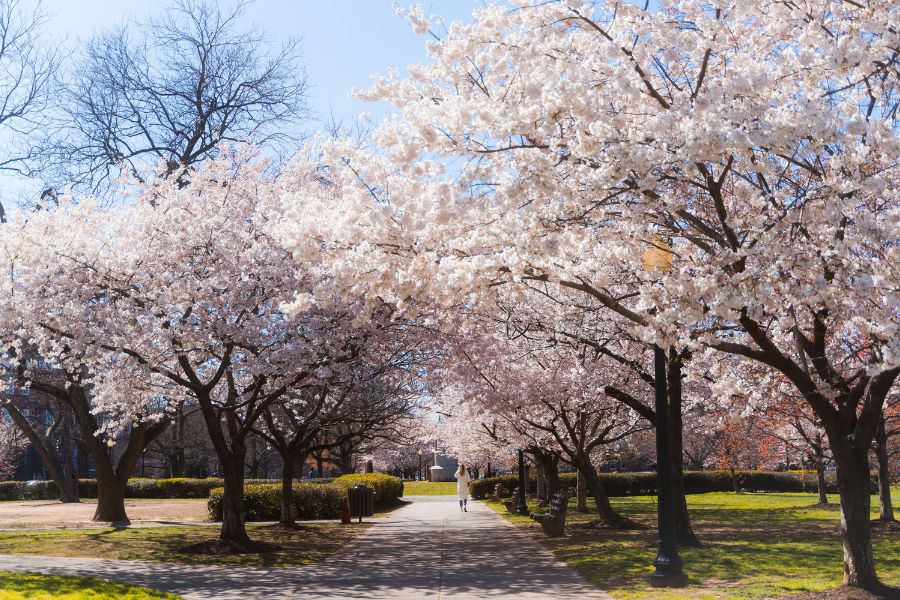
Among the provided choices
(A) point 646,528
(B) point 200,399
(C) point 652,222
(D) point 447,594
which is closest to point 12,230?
(B) point 200,399

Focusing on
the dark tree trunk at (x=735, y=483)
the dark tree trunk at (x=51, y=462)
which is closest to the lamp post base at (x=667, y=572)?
the dark tree trunk at (x=51, y=462)

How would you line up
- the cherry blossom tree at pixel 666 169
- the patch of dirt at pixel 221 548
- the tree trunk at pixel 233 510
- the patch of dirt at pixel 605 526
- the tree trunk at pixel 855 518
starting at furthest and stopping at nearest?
the patch of dirt at pixel 605 526
the tree trunk at pixel 233 510
the patch of dirt at pixel 221 548
the tree trunk at pixel 855 518
the cherry blossom tree at pixel 666 169

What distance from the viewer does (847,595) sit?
28.0 ft

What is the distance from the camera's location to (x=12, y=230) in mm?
16156

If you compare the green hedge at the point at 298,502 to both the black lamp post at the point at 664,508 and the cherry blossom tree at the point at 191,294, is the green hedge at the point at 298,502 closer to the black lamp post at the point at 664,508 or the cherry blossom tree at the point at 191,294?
the cherry blossom tree at the point at 191,294

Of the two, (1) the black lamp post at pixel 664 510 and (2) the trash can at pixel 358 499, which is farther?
(2) the trash can at pixel 358 499

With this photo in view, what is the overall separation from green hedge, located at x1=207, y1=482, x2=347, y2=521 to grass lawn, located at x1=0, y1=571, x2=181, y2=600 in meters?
15.7

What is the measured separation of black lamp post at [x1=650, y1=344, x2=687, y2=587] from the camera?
1052 cm

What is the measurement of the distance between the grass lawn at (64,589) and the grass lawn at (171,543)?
376cm

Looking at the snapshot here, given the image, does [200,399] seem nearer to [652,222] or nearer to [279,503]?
[652,222]

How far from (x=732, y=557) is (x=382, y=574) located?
5.77 metres

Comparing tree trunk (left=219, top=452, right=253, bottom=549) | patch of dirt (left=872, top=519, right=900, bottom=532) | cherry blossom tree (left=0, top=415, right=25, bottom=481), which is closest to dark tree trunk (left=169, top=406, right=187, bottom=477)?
cherry blossom tree (left=0, top=415, right=25, bottom=481)

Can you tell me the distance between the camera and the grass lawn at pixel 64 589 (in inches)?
351

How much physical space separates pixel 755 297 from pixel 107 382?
1336 cm
